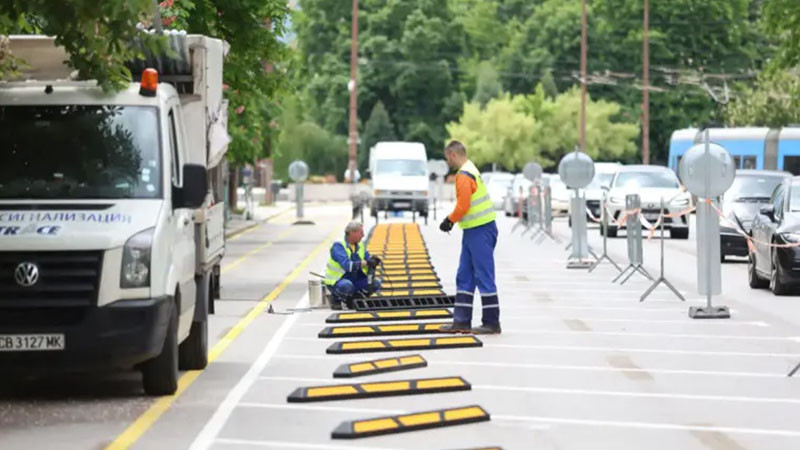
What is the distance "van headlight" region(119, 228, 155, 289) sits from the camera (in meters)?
12.2

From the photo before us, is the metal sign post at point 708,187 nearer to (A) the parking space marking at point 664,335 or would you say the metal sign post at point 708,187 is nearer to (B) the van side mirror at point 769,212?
(A) the parking space marking at point 664,335

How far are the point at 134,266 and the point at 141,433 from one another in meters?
1.57

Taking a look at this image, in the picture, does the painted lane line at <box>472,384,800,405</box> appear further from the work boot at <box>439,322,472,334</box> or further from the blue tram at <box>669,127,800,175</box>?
the blue tram at <box>669,127,800,175</box>

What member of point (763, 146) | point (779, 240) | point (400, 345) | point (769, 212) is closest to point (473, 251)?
point (400, 345)

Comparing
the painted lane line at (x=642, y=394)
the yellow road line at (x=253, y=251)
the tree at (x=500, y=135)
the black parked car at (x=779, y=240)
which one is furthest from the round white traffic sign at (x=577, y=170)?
the tree at (x=500, y=135)

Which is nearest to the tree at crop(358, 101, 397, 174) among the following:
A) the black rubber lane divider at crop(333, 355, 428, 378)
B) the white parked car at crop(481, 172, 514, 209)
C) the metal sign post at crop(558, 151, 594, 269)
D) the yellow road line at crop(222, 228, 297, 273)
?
the white parked car at crop(481, 172, 514, 209)

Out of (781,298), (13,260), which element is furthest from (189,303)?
(781,298)

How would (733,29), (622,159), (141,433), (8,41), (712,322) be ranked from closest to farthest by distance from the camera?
(141,433) → (8,41) → (712,322) → (733,29) → (622,159)

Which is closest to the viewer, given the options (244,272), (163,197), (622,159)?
(163,197)

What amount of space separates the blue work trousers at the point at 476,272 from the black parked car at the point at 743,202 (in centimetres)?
1247

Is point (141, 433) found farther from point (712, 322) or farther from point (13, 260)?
point (712, 322)

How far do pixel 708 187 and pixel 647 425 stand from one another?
9.36 m

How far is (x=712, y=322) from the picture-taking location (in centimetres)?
1947

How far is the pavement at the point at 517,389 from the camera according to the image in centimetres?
1086
